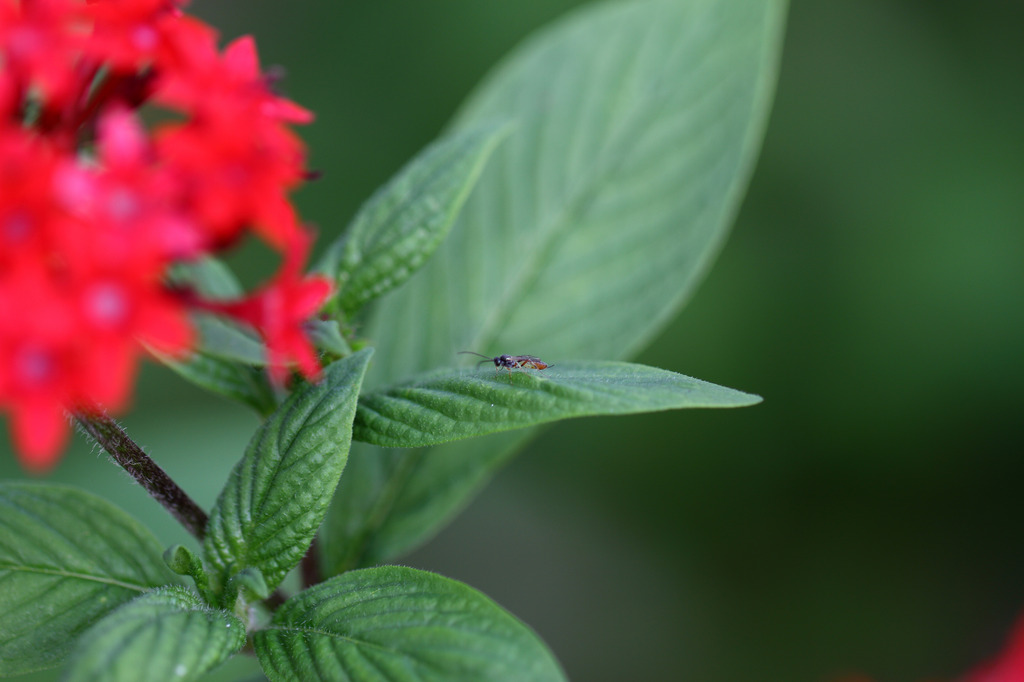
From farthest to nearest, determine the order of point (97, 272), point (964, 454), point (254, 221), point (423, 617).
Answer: point (964, 454) → point (423, 617) → point (254, 221) → point (97, 272)

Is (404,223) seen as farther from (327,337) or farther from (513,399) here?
(513,399)

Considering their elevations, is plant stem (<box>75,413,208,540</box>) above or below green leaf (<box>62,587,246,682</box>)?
above

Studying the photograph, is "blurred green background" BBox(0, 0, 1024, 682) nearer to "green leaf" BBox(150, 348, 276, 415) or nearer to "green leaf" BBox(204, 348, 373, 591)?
"green leaf" BBox(150, 348, 276, 415)

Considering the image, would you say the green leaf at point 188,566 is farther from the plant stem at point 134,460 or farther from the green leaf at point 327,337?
the green leaf at point 327,337

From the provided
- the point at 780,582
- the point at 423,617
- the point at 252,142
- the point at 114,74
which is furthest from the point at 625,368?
the point at 780,582

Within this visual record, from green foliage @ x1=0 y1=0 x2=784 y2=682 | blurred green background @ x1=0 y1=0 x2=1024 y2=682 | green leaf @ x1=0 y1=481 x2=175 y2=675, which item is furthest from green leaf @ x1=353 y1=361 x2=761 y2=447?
blurred green background @ x1=0 y1=0 x2=1024 y2=682

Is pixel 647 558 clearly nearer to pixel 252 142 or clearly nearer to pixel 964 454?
pixel 964 454
